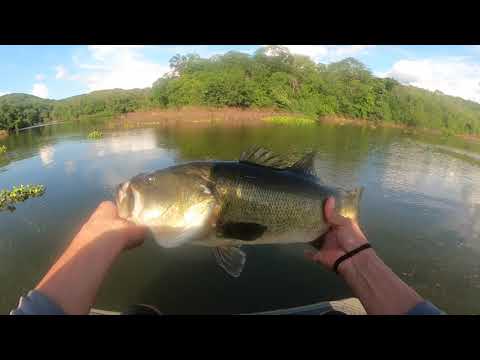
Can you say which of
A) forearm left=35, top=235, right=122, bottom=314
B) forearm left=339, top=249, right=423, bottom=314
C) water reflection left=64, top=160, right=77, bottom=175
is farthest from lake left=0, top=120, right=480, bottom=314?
forearm left=35, top=235, right=122, bottom=314

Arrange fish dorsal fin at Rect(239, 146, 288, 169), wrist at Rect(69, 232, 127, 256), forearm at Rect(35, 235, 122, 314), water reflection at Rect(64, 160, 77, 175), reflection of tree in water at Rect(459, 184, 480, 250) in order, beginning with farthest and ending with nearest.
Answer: water reflection at Rect(64, 160, 77, 175) < reflection of tree in water at Rect(459, 184, 480, 250) < fish dorsal fin at Rect(239, 146, 288, 169) < wrist at Rect(69, 232, 127, 256) < forearm at Rect(35, 235, 122, 314)

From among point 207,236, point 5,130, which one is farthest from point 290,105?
Answer: point 207,236

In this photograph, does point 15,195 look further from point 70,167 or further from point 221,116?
point 221,116

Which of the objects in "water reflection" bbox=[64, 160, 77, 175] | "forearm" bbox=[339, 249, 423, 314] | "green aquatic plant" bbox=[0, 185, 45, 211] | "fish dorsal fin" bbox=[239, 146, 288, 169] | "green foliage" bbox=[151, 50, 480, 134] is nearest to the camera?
"forearm" bbox=[339, 249, 423, 314]

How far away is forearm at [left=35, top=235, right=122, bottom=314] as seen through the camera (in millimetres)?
1896

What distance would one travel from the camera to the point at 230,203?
2734 millimetres

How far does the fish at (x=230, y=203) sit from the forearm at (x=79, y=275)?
1.14 feet

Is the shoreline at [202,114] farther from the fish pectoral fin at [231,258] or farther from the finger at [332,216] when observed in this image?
the fish pectoral fin at [231,258]

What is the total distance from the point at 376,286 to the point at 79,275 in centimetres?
238

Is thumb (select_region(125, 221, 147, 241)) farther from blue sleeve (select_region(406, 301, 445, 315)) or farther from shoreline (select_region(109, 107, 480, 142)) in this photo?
shoreline (select_region(109, 107, 480, 142))

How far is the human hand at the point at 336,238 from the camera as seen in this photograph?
9.88 ft

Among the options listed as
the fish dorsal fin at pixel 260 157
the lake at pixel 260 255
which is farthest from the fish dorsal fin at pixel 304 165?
the lake at pixel 260 255

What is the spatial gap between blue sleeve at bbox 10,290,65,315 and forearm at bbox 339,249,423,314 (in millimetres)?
2317

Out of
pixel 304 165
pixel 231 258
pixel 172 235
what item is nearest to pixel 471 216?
pixel 304 165
